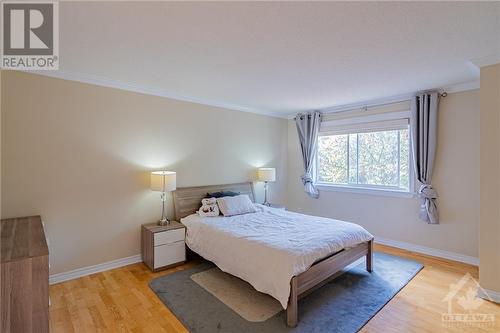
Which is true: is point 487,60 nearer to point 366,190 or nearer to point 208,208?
point 366,190

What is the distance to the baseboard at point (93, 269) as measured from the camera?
9.47ft

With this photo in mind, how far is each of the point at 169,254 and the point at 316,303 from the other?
1932 millimetres

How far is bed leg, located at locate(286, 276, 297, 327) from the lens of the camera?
212 centimetres

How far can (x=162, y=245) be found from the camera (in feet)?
10.6

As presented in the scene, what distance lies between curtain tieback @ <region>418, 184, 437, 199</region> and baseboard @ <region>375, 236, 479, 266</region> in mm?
808

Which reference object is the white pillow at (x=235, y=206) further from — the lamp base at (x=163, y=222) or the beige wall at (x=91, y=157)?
the lamp base at (x=163, y=222)

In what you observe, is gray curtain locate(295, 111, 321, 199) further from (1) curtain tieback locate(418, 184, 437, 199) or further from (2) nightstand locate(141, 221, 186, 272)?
(2) nightstand locate(141, 221, 186, 272)

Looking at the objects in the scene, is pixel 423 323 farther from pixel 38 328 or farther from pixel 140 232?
pixel 140 232

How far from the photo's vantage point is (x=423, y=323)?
7.11ft

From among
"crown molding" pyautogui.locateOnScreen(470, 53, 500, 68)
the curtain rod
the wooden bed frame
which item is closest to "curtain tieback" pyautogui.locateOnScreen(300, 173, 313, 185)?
the wooden bed frame

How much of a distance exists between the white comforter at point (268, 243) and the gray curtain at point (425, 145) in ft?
4.28

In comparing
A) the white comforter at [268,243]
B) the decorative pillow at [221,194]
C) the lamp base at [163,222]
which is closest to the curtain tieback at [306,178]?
the white comforter at [268,243]

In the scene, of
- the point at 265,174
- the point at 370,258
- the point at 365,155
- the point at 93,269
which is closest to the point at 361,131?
the point at 365,155

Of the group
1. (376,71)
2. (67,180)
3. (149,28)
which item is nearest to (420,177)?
(376,71)
